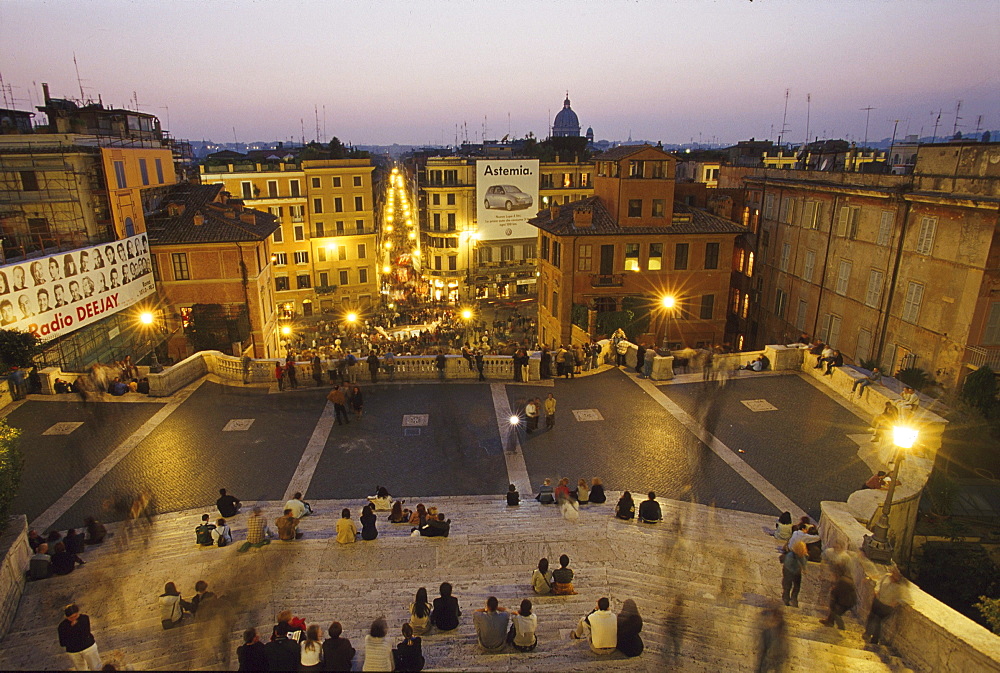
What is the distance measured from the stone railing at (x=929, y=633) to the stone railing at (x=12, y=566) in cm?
1484

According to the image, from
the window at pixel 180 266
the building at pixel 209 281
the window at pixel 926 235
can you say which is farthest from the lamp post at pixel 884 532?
the window at pixel 180 266

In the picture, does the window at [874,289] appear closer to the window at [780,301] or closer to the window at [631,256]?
the window at [780,301]

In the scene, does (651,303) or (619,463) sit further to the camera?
(651,303)

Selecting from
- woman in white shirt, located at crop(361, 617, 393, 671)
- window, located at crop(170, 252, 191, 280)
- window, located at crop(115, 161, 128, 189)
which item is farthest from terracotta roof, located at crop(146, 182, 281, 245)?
woman in white shirt, located at crop(361, 617, 393, 671)

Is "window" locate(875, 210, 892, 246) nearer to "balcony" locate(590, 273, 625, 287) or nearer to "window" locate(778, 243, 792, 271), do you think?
"window" locate(778, 243, 792, 271)

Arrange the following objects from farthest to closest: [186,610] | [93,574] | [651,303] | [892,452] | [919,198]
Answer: [651,303] < [919,198] < [892,452] < [93,574] < [186,610]

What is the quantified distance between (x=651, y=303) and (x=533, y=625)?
90.5 ft

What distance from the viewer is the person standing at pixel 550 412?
19.0 metres

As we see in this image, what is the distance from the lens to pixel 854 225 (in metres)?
29.4

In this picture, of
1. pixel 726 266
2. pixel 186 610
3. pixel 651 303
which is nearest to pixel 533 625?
pixel 186 610

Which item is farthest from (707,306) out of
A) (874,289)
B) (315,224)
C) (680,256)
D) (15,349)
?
(315,224)

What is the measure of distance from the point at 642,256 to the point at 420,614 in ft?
92.9

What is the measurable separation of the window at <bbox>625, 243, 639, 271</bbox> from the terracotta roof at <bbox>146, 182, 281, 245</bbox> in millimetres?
20010

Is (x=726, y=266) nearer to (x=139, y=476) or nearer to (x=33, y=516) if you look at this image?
(x=139, y=476)
